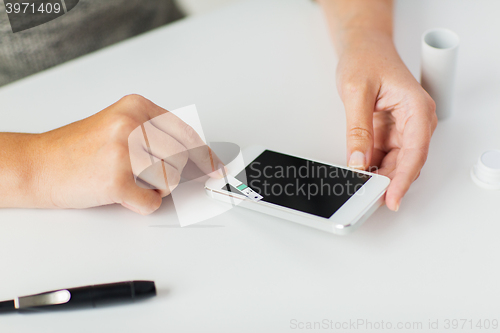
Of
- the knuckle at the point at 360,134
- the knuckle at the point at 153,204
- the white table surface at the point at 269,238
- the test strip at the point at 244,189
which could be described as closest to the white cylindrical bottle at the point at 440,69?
the white table surface at the point at 269,238

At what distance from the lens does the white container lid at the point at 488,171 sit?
1.74ft

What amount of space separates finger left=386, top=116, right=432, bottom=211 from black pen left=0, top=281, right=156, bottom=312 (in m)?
0.29

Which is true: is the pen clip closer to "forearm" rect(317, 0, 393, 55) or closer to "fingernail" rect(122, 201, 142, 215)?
"fingernail" rect(122, 201, 142, 215)

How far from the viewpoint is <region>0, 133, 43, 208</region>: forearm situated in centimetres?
57

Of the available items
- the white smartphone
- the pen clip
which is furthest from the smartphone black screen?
the pen clip

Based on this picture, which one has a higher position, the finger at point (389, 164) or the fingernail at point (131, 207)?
the fingernail at point (131, 207)

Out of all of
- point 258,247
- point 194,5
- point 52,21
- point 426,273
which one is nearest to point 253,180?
point 258,247

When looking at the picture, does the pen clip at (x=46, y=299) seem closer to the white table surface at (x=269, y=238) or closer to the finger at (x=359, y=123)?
the white table surface at (x=269, y=238)

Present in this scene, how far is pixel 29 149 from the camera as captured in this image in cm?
58

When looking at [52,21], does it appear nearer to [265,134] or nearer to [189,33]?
[189,33]

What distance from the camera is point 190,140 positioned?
0.56m

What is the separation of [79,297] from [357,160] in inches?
13.6

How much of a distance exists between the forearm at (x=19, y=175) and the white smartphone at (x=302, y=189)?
22 cm

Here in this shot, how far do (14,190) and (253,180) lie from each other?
0.30 m
